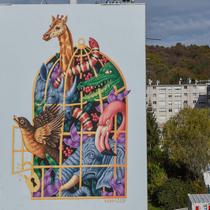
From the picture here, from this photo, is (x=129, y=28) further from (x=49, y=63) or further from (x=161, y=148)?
(x=161, y=148)

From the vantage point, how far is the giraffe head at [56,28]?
36.8 feet

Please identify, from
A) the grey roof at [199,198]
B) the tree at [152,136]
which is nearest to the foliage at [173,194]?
the grey roof at [199,198]

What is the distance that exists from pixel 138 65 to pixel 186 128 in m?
9.20

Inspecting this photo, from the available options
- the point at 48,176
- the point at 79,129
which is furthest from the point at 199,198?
the point at 48,176

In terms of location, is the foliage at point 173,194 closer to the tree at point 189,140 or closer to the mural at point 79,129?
the tree at point 189,140

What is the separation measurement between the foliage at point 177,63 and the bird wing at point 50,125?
2624 centimetres

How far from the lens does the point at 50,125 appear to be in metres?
11.4

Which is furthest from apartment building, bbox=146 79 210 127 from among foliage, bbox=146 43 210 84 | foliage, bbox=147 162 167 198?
foliage, bbox=147 162 167 198

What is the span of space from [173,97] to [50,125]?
24609mm

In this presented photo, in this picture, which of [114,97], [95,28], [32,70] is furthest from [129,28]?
[32,70]

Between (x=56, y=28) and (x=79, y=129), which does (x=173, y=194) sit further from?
(x=56, y=28)

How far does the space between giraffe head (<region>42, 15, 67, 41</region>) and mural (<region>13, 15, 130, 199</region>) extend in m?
0.03

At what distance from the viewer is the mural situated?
1129 centimetres
